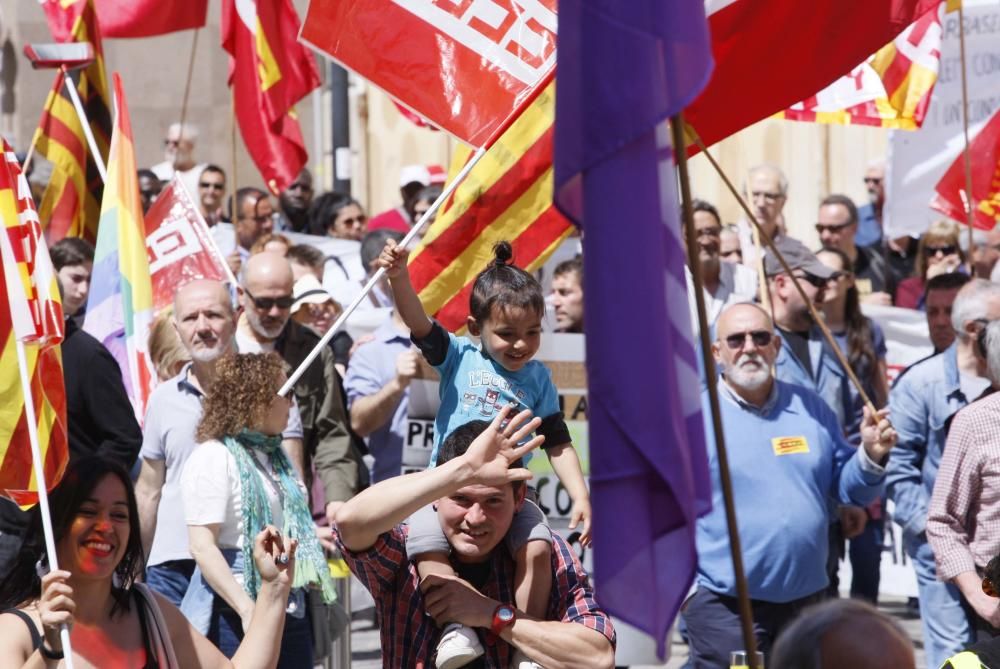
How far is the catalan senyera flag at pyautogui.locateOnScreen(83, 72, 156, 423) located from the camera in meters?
8.80

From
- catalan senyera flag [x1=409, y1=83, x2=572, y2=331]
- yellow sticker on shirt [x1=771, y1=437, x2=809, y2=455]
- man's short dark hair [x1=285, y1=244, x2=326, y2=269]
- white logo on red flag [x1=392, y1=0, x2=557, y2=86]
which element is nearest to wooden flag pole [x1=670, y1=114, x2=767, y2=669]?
white logo on red flag [x1=392, y1=0, x2=557, y2=86]

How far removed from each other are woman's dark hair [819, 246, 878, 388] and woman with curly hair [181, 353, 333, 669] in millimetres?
3926

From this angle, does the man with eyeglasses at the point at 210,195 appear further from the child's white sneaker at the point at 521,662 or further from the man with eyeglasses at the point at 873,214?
the child's white sneaker at the point at 521,662

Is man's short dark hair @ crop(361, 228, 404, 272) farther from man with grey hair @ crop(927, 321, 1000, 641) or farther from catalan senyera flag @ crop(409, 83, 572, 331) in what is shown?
man with grey hair @ crop(927, 321, 1000, 641)

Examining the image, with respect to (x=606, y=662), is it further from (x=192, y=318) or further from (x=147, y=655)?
(x=192, y=318)

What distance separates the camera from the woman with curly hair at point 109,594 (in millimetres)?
5129

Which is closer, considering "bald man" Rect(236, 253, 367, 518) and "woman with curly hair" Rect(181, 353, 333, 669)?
"woman with curly hair" Rect(181, 353, 333, 669)

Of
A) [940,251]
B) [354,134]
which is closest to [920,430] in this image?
[940,251]

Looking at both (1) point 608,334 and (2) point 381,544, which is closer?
(1) point 608,334

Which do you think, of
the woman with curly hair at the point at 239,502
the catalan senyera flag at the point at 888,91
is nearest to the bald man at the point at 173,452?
the woman with curly hair at the point at 239,502

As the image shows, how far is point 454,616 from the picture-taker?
5059 mm

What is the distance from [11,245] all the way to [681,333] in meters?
2.74

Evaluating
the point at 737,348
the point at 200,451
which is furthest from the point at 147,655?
the point at 737,348

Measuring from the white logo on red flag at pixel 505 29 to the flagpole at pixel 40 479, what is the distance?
6.16ft
